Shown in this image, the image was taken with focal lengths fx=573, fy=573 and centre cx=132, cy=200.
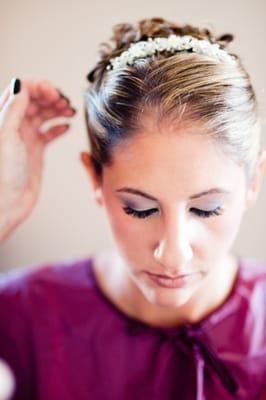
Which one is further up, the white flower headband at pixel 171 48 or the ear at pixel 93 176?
the white flower headband at pixel 171 48

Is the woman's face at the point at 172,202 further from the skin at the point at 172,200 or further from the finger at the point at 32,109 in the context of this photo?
the finger at the point at 32,109

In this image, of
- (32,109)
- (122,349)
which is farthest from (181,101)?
(122,349)

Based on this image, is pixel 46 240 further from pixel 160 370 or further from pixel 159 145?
pixel 159 145

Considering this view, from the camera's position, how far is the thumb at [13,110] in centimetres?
86

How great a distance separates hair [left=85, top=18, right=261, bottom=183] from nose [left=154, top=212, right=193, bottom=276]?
12cm

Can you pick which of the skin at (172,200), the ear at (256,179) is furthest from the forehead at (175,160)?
the ear at (256,179)

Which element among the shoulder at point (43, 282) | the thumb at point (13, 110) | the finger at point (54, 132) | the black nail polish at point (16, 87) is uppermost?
the black nail polish at point (16, 87)

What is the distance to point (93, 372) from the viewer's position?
93cm

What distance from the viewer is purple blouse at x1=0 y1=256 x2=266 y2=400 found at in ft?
2.98

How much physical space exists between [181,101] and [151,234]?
182 mm

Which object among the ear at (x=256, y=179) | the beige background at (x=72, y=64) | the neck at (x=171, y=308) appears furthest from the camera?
the beige background at (x=72, y=64)

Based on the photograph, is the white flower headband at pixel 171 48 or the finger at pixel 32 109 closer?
the white flower headband at pixel 171 48

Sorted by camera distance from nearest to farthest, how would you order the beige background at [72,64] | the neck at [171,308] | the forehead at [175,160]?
the forehead at [175,160] → the neck at [171,308] → the beige background at [72,64]

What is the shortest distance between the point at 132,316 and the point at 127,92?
15.0 inches
